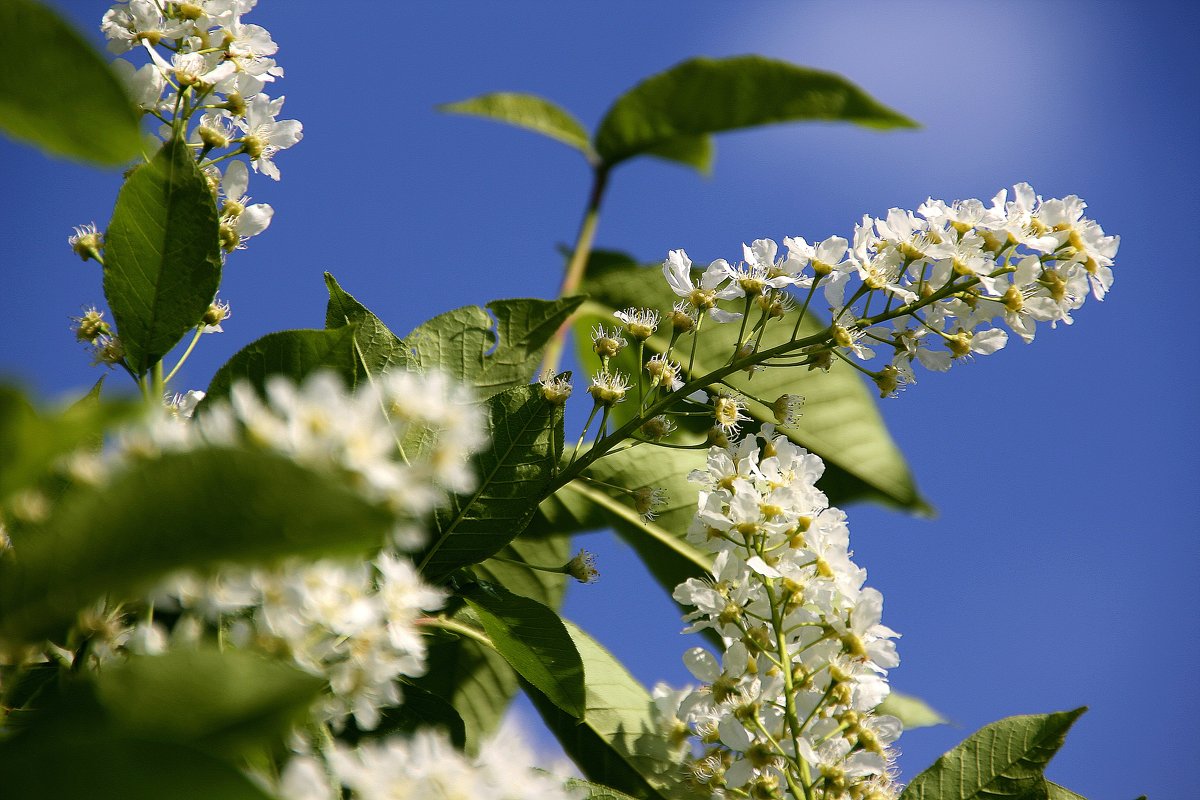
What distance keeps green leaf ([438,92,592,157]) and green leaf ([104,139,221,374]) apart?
4.75 ft

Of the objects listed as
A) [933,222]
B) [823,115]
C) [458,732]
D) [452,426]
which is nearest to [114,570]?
[452,426]

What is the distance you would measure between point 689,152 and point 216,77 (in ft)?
4.51

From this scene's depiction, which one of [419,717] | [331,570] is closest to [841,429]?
Answer: [419,717]

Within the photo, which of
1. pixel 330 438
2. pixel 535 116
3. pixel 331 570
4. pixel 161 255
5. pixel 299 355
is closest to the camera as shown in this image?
pixel 330 438

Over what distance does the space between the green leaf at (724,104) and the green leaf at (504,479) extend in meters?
1.08

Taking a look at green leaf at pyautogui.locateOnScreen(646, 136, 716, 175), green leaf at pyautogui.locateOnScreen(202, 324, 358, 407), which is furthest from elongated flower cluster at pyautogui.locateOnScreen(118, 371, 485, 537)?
green leaf at pyautogui.locateOnScreen(646, 136, 716, 175)

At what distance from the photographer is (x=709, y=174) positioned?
2541 mm

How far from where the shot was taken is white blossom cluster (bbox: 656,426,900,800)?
1397 mm

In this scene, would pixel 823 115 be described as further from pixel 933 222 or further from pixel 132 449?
pixel 132 449

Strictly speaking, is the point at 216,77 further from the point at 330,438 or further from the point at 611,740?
the point at 611,740

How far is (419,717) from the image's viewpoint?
3.98ft

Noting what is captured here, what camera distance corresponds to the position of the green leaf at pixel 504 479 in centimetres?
124

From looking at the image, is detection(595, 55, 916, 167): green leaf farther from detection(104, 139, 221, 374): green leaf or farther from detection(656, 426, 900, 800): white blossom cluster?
detection(104, 139, 221, 374): green leaf

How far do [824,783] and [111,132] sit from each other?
47.6 inches
